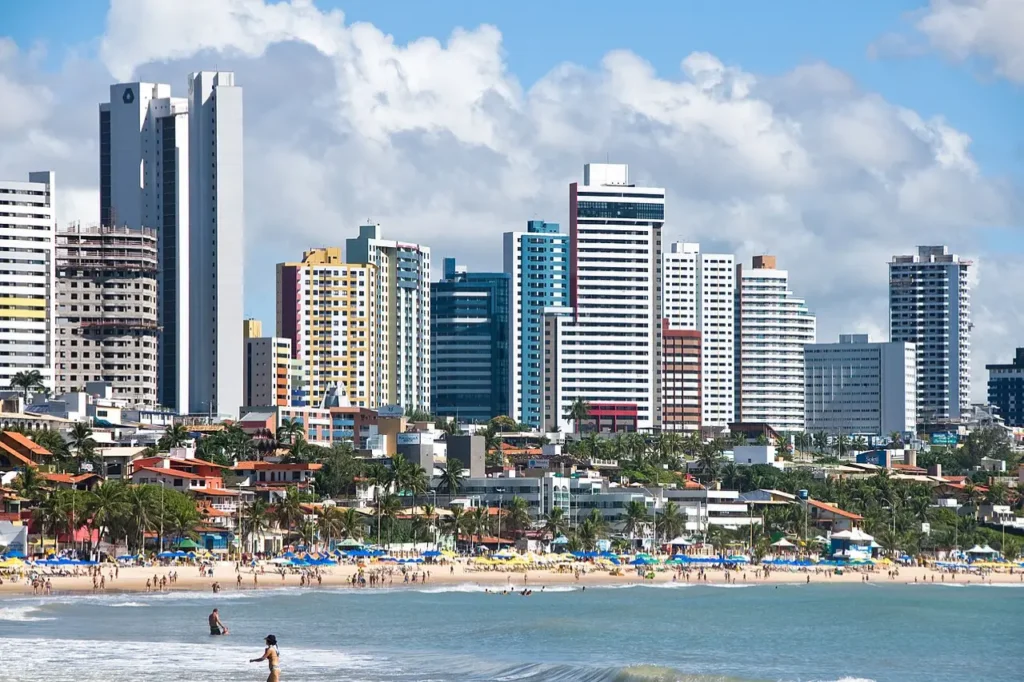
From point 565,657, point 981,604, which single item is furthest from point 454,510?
point 565,657

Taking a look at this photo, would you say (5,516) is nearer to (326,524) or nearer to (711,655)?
(326,524)

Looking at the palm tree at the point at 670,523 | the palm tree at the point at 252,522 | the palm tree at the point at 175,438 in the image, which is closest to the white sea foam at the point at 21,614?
the palm tree at the point at 252,522

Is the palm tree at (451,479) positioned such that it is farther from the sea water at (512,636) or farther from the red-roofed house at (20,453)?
the sea water at (512,636)

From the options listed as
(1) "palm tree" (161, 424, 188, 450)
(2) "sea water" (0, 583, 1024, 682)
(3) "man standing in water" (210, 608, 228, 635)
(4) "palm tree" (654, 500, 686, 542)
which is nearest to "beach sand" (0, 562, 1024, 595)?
(2) "sea water" (0, 583, 1024, 682)

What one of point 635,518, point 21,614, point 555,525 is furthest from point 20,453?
point 21,614

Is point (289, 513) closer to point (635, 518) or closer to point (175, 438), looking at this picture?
point (635, 518)

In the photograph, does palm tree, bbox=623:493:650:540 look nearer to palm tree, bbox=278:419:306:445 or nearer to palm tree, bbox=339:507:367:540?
palm tree, bbox=339:507:367:540
